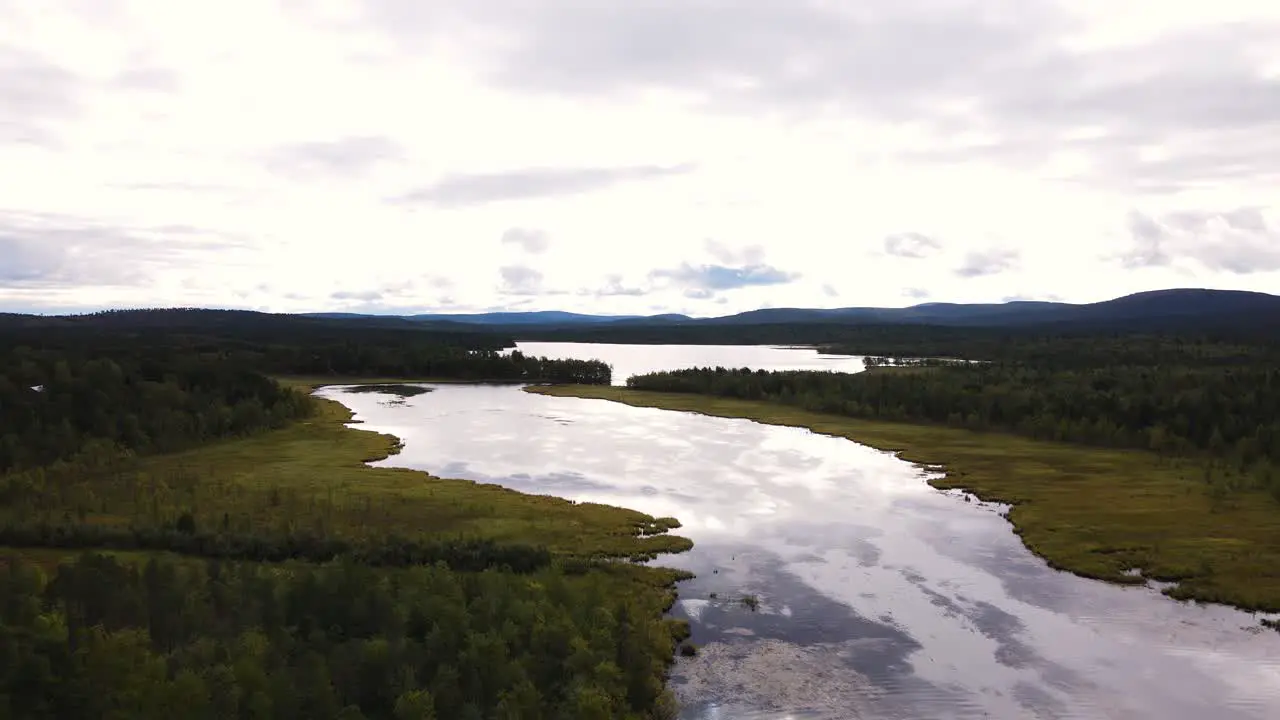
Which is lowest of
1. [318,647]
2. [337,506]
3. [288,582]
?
[337,506]

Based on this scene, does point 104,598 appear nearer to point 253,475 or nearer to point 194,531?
point 194,531

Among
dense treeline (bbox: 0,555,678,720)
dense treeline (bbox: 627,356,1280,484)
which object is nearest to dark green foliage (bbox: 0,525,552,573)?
dense treeline (bbox: 0,555,678,720)

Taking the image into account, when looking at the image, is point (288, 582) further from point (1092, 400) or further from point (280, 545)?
point (1092, 400)

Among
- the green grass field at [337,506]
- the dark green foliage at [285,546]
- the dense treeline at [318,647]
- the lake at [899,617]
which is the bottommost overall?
the lake at [899,617]

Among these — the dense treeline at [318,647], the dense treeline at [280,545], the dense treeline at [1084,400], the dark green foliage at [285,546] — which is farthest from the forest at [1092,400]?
the dense treeline at [318,647]

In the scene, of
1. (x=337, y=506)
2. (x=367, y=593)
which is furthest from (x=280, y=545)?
(x=367, y=593)

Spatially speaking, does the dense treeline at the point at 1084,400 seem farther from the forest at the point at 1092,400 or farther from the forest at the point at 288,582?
the forest at the point at 288,582
